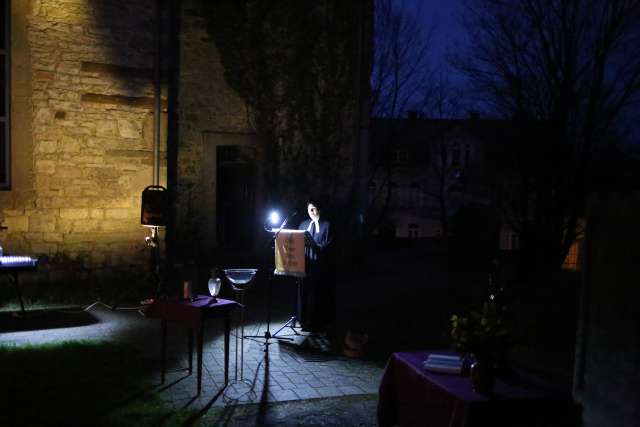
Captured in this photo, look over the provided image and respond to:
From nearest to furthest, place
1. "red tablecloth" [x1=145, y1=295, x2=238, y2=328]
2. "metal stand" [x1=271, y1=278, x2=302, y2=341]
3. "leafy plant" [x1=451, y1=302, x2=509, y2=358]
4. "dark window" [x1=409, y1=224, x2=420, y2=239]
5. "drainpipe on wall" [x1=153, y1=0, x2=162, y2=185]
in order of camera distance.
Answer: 1. "leafy plant" [x1=451, y1=302, x2=509, y2=358]
2. "red tablecloth" [x1=145, y1=295, x2=238, y2=328]
3. "metal stand" [x1=271, y1=278, x2=302, y2=341]
4. "drainpipe on wall" [x1=153, y1=0, x2=162, y2=185]
5. "dark window" [x1=409, y1=224, x2=420, y2=239]

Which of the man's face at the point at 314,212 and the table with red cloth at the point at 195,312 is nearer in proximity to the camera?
the table with red cloth at the point at 195,312

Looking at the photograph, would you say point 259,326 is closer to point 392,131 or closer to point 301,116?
point 301,116

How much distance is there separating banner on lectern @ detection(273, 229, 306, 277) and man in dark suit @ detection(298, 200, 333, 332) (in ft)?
1.84

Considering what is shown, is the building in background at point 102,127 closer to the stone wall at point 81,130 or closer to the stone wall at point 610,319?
the stone wall at point 81,130

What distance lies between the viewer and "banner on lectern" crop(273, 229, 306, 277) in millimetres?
6938

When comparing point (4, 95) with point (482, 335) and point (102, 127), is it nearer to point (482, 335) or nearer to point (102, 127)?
point (102, 127)

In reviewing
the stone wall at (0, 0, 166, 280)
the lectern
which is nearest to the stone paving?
the lectern

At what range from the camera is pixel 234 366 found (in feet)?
20.4

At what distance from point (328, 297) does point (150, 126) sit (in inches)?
188

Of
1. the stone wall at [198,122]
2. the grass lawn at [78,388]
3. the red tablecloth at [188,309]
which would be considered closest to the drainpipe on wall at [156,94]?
the stone wall at [198,122]

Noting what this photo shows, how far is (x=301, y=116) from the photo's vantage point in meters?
12.4

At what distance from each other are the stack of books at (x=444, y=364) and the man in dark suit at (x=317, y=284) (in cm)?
347

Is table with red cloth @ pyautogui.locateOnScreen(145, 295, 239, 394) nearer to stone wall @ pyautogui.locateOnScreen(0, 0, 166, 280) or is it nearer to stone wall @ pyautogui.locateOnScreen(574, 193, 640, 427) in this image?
stone wall @ pyautogui.locateOnScreen(574, 193, 640, 427)

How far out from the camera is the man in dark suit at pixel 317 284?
7559mm
